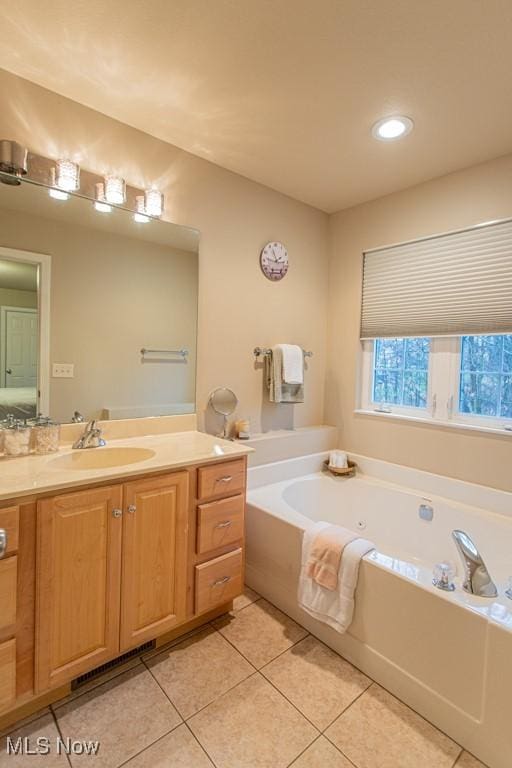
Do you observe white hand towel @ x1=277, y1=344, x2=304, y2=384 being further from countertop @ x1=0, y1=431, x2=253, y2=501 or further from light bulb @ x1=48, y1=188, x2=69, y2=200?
light bulb @ x1=48, y1=188, x2=69, y2=200

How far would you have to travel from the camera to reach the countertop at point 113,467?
1.25 meters

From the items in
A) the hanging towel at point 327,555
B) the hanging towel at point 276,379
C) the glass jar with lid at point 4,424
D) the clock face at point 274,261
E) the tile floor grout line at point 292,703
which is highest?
the clock face at point 274,261

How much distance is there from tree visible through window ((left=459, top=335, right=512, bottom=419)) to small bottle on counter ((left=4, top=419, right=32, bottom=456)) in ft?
7.88

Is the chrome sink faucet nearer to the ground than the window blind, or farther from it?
nearer to the ground

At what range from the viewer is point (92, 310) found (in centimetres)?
187

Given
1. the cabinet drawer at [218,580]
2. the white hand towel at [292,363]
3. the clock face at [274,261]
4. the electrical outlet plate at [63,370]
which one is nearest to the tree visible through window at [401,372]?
the white hand towel at [292,363]

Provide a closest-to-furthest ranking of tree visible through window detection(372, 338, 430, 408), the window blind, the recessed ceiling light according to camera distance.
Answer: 1. the recessed ceiling light
2. the window blind
3. tree visible through window detection(372, 338, 430, 408)

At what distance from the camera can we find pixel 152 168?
202 cm

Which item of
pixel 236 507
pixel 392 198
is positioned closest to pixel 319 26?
pixel 392 198

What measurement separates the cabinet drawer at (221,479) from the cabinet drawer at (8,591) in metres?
0.71

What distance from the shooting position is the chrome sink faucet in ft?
5.77

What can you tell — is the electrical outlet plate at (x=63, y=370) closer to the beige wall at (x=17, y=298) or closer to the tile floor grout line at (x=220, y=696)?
Result: the beige wall at (x=17, y=298)

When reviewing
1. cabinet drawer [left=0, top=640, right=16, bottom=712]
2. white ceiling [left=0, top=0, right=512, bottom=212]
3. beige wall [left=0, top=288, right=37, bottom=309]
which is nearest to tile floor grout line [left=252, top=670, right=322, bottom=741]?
cabinet drawer [left=0, top=640, right=16, bottom=712]

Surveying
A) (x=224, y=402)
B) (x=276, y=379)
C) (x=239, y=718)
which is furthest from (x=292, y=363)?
(x=239, y=718)
